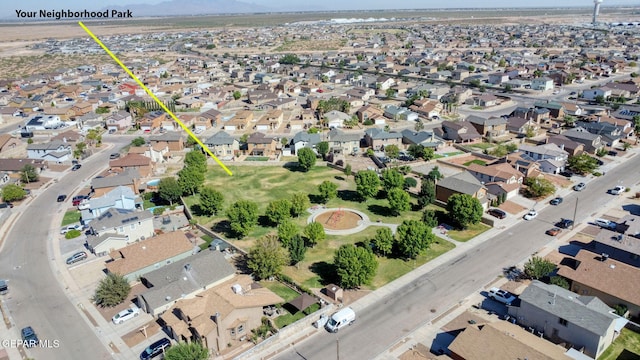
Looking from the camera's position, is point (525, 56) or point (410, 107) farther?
point (525, 56)

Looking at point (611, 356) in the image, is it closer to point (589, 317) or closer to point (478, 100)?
point (589, 317)

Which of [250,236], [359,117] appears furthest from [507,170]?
[359,117]

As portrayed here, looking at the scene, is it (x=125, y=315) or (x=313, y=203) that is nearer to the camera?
(x=125, y=315)

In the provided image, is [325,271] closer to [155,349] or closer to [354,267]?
[354,267]

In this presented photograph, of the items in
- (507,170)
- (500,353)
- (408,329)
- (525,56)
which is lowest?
(408,329)

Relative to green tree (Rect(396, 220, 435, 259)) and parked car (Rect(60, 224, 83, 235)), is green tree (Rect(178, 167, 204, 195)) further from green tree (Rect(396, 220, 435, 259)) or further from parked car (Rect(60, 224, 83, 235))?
green tree (Rect(396, 220, 435, 259))

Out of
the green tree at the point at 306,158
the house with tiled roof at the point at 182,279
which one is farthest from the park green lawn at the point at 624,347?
the green tree at the point at 306,158

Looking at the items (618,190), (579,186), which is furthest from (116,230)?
(618,190)
